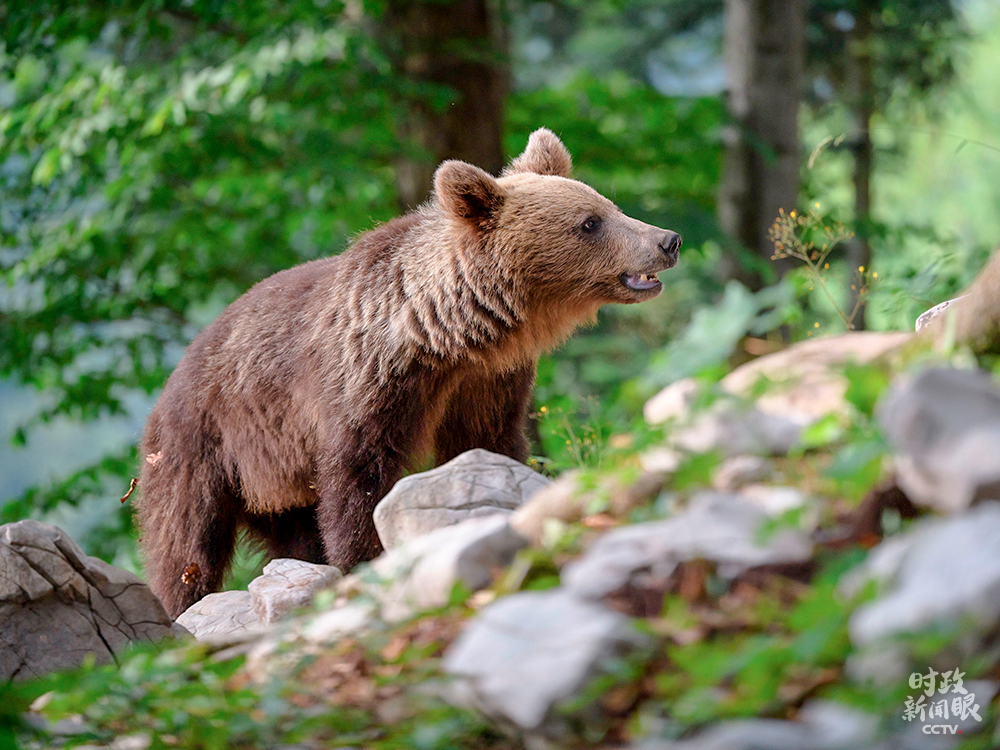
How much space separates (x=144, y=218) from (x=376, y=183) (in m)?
2.27

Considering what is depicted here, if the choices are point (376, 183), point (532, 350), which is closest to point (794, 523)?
point (532, 350)

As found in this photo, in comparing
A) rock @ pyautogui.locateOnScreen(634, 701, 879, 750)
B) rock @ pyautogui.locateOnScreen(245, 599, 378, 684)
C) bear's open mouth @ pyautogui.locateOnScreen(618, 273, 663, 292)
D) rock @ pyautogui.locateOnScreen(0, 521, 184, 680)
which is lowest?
rock @ pyautogui.locateOnScreen(0, 521, 184, 680)

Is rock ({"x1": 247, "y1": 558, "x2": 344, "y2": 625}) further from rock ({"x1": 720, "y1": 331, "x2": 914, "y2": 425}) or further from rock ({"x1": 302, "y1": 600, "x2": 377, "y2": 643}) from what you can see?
rock ({"x1": 720, "y1": 331, "x2": 914, "y2": 425})

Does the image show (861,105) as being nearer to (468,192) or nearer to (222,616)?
(468,192)

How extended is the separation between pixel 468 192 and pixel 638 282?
2.73 ft

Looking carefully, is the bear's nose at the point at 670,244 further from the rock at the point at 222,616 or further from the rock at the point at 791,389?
the rock at the point at 222,616

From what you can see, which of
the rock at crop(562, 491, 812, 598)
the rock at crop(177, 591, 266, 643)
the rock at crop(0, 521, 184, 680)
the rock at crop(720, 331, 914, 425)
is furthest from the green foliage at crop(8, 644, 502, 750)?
the rock at crop(177, 591, 266, 643)

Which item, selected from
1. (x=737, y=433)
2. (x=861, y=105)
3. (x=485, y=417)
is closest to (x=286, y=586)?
(x=485, y=417)

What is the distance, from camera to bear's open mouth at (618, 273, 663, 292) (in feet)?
14.6

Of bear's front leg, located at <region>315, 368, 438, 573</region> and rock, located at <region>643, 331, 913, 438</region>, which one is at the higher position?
rock, located at <region>643, 331, 913, 438</region>

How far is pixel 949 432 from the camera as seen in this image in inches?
71.6

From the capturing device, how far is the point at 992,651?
1.77 m

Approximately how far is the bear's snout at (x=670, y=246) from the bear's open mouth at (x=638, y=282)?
104 mm

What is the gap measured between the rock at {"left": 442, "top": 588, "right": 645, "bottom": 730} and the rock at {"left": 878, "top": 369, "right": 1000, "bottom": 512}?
596 millimetres
